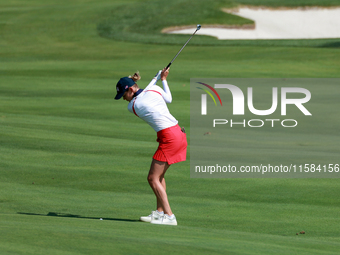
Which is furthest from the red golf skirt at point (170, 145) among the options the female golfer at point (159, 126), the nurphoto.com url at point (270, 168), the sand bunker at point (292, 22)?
the sand bunker at point (292, 22)

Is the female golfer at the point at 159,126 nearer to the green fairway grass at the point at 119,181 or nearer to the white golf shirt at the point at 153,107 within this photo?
the white golf shirt at the point at 153,107

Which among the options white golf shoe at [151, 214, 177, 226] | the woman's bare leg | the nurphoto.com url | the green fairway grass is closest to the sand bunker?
the green fairway grass

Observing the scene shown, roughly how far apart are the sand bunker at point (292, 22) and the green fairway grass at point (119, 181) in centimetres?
1039

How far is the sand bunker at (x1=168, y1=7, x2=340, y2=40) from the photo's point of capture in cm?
3766

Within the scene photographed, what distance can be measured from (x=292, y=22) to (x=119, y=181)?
30189 mm

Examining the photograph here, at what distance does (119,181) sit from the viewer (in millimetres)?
10336

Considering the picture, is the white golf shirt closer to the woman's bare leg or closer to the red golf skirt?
the red golf skirt

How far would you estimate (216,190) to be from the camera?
391 inches

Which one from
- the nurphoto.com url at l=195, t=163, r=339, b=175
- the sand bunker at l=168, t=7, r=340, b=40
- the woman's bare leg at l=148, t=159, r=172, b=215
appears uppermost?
the sand bunker at l=168, t=7, r=340, b=40

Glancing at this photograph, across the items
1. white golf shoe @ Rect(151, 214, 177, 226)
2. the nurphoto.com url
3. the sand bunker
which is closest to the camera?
white golf shoe @ Rect(151, 214, 177, 226)

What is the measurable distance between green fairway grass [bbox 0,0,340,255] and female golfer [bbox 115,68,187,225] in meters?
0.54

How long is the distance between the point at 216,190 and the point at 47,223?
3814mm

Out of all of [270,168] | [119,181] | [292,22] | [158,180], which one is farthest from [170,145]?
[292,22]

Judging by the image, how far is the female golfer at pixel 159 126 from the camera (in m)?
7.42
